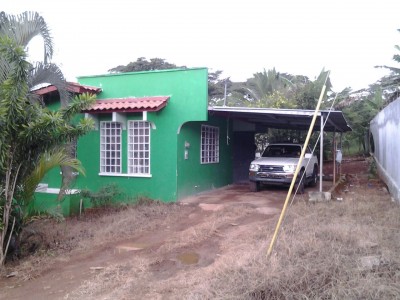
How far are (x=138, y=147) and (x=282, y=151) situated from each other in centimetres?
515

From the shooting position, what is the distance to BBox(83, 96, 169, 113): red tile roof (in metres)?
11.3

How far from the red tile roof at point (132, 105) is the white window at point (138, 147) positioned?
0.70m

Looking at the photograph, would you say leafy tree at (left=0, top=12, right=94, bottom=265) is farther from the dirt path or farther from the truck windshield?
the truck windshield

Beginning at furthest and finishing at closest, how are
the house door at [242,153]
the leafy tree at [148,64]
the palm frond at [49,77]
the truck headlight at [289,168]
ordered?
the leafy tree at [148,64] < the house door at [242,153] < the truck headlight at [289,168] < the palm frond at [49,77]

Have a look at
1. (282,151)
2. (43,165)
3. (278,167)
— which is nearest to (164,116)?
(278,167)

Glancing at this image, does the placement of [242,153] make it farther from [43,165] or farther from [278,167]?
[43,165]

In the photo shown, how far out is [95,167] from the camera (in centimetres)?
1268

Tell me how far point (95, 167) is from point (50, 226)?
333 cm

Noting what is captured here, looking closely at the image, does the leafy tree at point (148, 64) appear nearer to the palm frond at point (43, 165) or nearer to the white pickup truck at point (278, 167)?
the white pickup truck at point (278, 167)

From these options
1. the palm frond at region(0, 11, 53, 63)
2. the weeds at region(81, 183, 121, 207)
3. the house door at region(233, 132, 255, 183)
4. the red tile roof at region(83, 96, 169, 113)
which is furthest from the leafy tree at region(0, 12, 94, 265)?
the house door at region(233, 132, 255, 183)

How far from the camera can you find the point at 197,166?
42.5ft

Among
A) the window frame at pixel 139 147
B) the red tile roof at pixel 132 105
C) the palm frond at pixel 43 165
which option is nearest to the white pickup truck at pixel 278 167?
the window frame at pixel 139 147

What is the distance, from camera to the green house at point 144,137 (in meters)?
11.6

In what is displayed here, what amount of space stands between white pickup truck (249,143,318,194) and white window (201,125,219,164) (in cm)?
161
